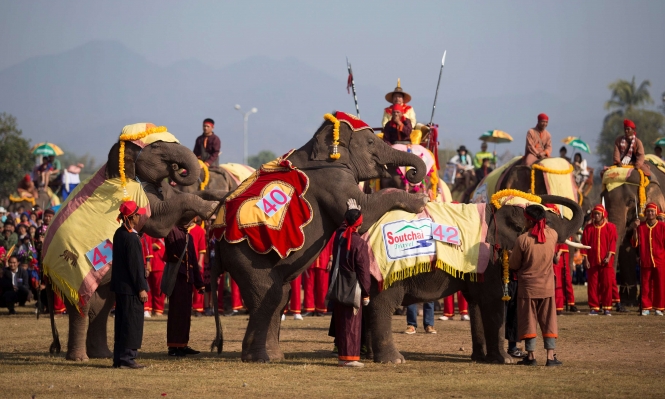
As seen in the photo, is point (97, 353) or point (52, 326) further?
point (52, 326)

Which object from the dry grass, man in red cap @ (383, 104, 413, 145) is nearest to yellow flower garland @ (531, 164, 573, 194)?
man in red cap @ (383, 104, 413, 145)

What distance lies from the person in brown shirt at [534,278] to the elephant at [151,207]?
12.0ft

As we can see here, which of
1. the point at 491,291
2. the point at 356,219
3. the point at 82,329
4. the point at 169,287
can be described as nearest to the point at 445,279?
the point at 491,291

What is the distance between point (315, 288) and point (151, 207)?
7.84 m

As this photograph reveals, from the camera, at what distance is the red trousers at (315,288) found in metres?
19.4

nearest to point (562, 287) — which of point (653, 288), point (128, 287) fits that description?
point (653, 288)

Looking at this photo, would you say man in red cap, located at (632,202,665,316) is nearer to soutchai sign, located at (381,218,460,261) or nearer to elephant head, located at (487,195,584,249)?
elephant head, located at (487,195,584,249)

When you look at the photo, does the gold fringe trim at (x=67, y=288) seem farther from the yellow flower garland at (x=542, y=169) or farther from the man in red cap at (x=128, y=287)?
the yellow flower garland at (x=542, y=169)

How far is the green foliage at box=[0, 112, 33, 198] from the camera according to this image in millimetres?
53750

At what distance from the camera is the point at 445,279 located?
1191 centimetres

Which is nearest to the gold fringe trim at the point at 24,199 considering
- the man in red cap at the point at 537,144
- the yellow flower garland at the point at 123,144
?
the man in red cap at the point at 537,144

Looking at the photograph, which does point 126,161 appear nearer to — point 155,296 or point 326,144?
point 326,144

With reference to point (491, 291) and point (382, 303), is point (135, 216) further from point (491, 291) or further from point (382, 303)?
point (491, 291)

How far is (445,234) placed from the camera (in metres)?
11.8
